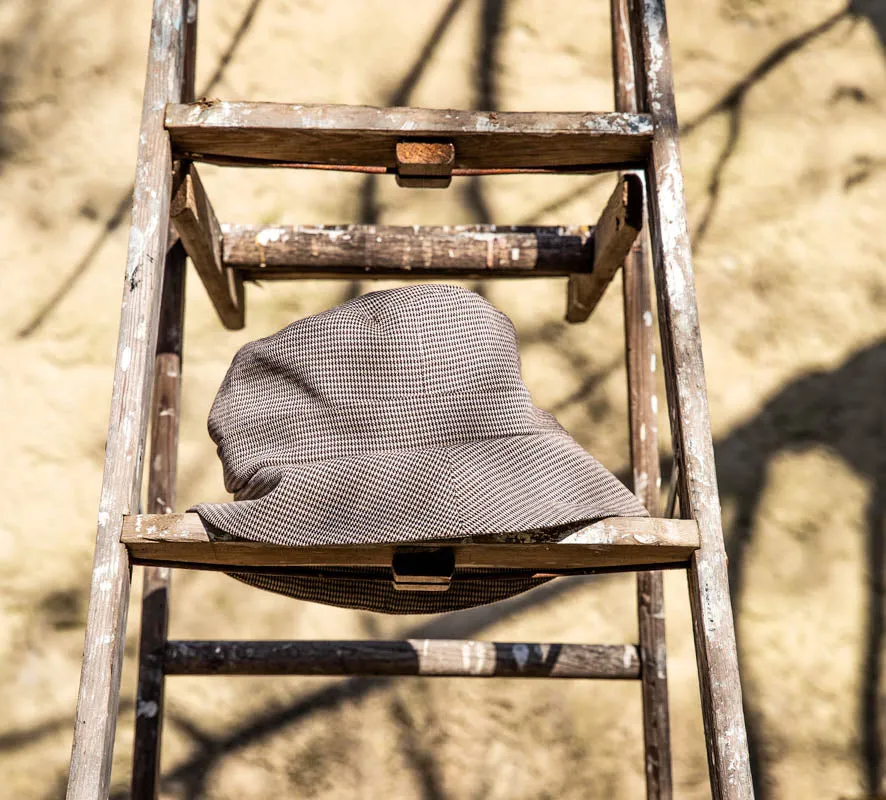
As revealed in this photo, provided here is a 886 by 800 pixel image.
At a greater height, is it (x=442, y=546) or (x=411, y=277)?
(x=411, y=277)

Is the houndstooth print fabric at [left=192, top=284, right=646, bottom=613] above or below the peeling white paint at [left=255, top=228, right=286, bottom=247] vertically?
below

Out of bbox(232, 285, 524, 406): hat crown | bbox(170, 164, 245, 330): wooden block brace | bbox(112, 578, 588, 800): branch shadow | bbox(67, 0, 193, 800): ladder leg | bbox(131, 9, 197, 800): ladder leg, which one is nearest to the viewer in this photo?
bbox(67, 0, 193, 800): ladder leg

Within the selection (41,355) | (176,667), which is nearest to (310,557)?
(176,667)

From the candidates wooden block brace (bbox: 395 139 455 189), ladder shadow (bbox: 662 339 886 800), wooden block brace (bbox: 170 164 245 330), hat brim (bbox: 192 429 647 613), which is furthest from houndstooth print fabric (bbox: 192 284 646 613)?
ladder shadow (bbox: 662 339 886 800)

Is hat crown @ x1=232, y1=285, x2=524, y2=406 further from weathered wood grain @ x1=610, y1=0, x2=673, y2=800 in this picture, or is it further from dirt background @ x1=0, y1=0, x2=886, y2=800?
dirt background @ x1=0, y1=0, x2=886, y2=800

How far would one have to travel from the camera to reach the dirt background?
6.98 feet

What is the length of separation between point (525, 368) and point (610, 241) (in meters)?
0.79

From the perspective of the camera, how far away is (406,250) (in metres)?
1.68

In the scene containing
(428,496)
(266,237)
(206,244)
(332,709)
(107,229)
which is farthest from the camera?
(107,229)

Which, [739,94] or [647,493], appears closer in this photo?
[647,493]

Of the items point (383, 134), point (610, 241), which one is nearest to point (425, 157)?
point (383, 134)

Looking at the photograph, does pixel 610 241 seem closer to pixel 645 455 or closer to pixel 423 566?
pixel 645 455

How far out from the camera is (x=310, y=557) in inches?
43.4

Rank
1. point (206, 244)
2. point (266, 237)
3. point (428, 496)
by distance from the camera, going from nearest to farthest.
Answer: point (428, 496) → point (206, 244) → point (266, 237)
